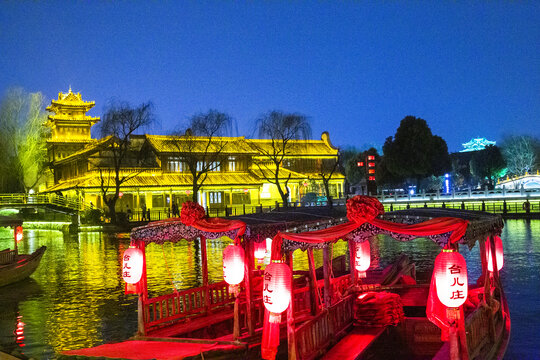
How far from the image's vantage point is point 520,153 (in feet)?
254

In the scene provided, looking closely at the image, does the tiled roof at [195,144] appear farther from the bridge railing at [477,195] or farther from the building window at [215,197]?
the bridge railing at [477,195]

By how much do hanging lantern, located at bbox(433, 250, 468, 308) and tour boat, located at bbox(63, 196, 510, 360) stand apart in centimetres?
1

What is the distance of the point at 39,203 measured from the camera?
47.7 meters

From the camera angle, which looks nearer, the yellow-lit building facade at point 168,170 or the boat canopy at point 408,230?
the boat canopy at point 408,230

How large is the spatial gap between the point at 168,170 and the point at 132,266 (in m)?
45.5

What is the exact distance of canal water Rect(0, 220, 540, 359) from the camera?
11.6 m

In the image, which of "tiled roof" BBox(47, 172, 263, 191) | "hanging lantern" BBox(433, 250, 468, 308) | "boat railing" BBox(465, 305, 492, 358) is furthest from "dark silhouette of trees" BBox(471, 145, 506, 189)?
"hanging lantern" BBox(433, 250, 468, 308)

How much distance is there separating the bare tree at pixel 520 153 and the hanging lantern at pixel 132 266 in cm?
7657

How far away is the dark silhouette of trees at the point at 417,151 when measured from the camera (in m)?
63.8

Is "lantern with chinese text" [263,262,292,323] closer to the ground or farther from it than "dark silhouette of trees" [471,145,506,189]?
closer to the ground

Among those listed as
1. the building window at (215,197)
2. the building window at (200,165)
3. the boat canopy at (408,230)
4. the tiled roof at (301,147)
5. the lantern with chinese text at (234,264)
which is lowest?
the lantern with chinese text at (234,264)

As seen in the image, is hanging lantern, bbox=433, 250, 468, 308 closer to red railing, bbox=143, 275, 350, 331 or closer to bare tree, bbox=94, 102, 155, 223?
red railing, bbox=143, 275, 350, 331

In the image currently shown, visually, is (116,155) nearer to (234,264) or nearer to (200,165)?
(200,165)

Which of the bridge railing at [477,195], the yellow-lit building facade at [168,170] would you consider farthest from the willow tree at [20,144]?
the bridge railing at [477,195]
